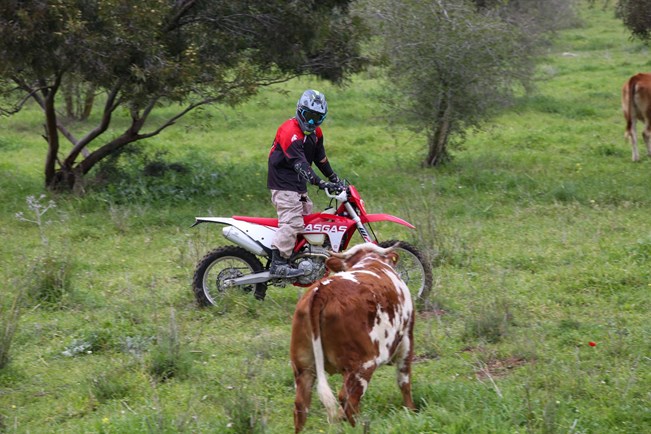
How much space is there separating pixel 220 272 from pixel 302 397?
3.30 meters

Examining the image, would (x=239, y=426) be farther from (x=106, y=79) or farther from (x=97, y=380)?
(x=106, y=79)

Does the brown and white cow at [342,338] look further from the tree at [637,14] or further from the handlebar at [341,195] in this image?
the tree at [637,14]

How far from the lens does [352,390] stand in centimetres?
494

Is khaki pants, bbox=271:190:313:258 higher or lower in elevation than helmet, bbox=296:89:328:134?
lower

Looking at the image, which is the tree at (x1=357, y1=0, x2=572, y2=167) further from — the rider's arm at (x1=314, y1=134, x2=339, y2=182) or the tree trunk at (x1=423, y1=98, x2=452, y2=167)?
the rider's arm at (x1=314, y1=134, x2=339, y2=182)

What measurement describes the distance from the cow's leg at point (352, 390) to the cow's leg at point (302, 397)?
0.20 m

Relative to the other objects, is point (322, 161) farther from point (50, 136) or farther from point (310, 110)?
point (50, 136)

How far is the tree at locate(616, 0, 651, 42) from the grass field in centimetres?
208

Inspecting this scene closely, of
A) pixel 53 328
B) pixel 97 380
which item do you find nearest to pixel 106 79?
pixel 53 328

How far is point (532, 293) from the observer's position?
8227 mm

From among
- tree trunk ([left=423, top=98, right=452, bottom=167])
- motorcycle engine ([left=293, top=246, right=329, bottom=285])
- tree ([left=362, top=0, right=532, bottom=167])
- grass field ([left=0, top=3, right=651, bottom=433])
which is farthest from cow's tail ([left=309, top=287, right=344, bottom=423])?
tree trunk ([left=423, top=98, right=452, bottom=167])

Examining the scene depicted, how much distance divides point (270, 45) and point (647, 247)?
19.5 ft

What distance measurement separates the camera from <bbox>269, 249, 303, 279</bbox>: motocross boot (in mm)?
7977

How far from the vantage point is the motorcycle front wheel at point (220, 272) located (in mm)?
8117
